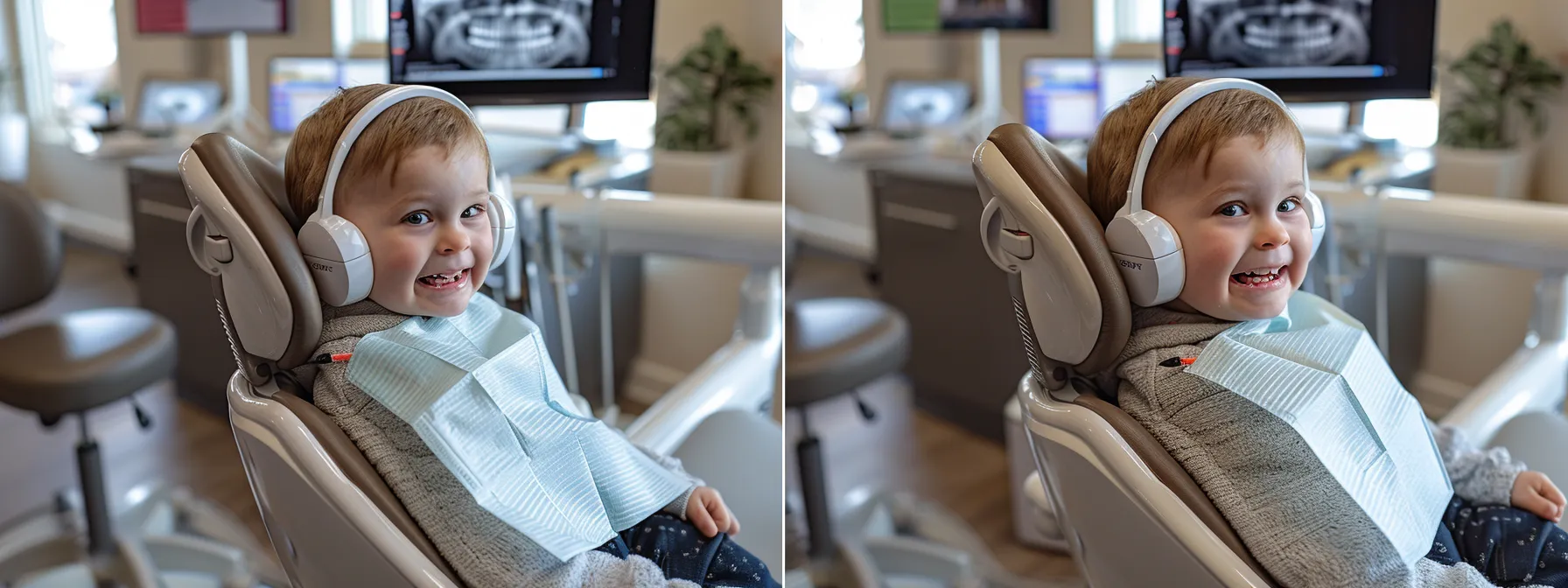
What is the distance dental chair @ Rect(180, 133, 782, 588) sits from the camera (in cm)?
70

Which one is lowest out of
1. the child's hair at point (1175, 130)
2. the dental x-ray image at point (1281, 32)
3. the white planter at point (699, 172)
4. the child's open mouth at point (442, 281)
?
the child's open mouth at point (442, 281)

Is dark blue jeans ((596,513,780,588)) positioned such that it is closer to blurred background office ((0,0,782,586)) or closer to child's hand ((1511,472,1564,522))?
blurred background office ((0,0,782,586))

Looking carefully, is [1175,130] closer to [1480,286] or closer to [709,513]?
[709,513]

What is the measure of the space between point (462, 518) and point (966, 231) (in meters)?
0.73

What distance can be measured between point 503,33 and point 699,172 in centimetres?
25

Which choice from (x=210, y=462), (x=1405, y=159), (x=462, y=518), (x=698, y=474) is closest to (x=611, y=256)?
(x=698, y=474)

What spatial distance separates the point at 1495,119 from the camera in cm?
149

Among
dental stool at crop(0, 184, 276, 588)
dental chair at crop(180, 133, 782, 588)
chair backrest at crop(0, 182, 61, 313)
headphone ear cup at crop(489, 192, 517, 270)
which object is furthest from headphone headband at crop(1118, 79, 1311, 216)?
chair backrest at crop(0, 182, 61, 313)

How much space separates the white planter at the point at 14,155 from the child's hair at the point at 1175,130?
1585mm

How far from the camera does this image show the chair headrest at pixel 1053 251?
2.53ft

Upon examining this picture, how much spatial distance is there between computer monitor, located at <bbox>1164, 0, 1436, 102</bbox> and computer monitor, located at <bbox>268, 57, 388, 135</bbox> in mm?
905

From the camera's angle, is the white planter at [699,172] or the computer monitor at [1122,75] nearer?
the white planter at [699,172]

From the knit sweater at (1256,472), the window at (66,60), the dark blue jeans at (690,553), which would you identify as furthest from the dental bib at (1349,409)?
the window at (66,60)

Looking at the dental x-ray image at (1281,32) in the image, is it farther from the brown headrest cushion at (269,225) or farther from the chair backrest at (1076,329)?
the brown headrest cushion at (269,225)
